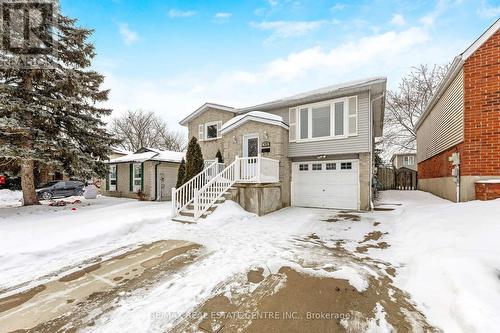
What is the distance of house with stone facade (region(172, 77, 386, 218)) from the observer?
28.1ft

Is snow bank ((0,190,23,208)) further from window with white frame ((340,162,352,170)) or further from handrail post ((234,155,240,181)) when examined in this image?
window with white frame ((340,162,352,170))

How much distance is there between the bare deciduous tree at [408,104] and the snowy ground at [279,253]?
17.9 m

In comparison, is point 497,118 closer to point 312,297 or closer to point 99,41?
point 312,297

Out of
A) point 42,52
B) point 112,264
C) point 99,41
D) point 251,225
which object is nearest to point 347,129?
point 251,225

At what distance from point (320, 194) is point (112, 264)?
27.4 ft

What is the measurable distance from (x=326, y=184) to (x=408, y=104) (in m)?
17.3

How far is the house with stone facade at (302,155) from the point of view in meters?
8.57

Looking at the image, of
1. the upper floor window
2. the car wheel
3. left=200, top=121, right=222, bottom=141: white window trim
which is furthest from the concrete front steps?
the car wheel

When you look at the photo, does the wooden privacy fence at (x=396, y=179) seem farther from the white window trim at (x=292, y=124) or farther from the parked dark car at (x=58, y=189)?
the parked dark car at (x=58, y=189)

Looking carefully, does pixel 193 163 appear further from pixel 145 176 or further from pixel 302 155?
pixel 145 176

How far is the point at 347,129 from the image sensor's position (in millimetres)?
9281

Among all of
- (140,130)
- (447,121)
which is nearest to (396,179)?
(447,121)

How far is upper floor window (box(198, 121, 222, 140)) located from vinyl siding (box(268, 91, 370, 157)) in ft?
15.8

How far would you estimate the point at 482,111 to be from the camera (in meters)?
6.71
